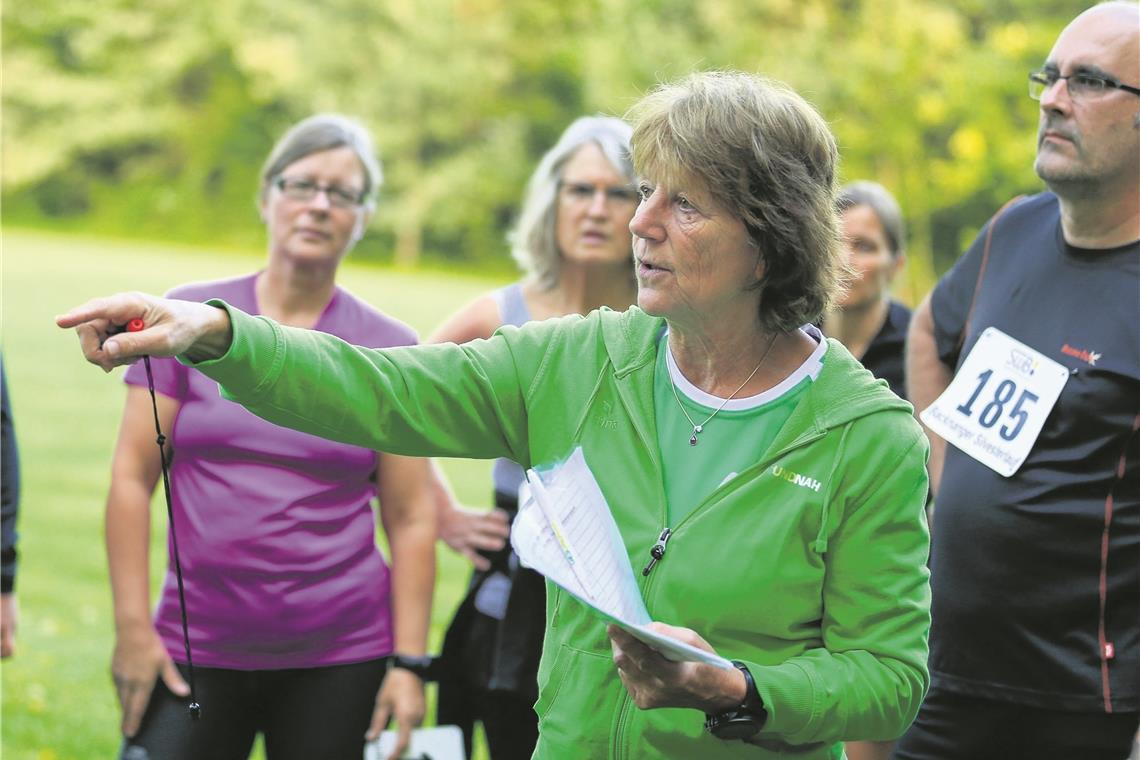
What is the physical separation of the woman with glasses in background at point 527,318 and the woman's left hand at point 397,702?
31 centimetres

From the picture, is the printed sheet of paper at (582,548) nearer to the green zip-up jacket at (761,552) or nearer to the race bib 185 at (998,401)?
the green zip-up jacket at (761,552)

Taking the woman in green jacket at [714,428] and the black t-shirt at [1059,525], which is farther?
the black t-shirt at [1059,525]

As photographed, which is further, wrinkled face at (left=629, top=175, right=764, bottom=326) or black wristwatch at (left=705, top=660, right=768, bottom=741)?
wrinkled face at (left=629, top=175, right=764, bottom=326)

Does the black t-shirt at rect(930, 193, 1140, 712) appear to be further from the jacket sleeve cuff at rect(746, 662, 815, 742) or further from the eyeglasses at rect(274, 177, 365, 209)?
the eyeglasses at rect(274, 177, 365, 209)

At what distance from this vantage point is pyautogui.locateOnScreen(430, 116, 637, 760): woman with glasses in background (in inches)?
150

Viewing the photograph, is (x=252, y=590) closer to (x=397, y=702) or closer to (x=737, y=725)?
(x=397, y=702)

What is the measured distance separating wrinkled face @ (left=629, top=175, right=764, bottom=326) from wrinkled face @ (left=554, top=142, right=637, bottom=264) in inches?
70.8

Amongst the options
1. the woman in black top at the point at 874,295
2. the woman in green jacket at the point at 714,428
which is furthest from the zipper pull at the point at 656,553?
the woman in black top at the point at 874,295

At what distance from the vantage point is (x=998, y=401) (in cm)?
341

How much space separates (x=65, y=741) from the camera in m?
5.27

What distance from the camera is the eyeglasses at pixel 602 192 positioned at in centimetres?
420

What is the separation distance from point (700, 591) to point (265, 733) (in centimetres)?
171

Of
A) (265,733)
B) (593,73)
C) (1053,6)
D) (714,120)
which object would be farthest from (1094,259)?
(593,73)

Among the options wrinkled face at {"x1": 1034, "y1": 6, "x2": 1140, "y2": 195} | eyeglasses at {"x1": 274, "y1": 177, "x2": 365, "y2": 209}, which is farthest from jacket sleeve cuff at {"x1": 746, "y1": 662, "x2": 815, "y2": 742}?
eyeglasses at {"x1": 274, "y1": 177, "x2": 365, "y2": 209}
